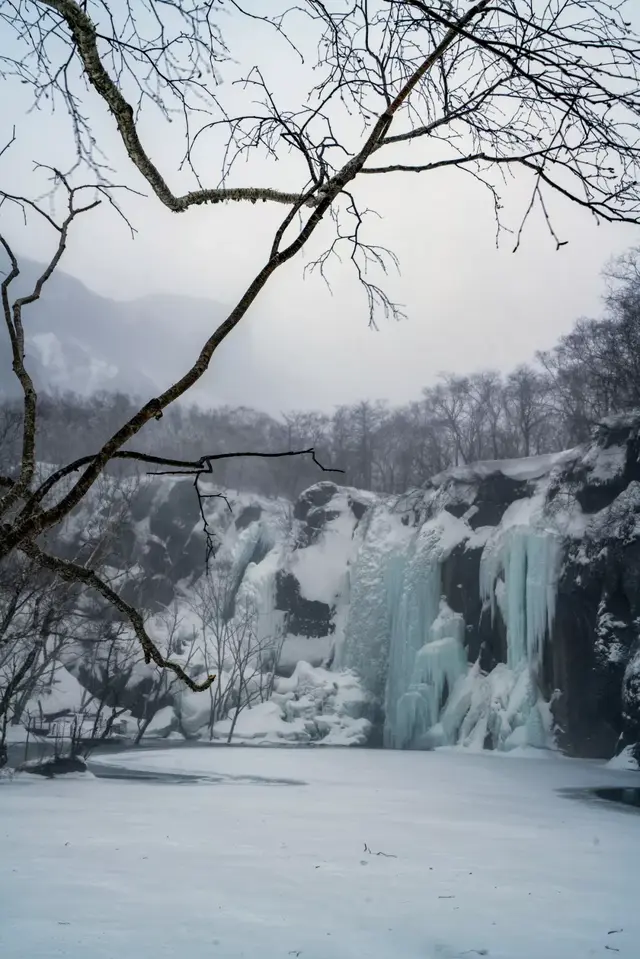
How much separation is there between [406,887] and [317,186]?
4657mm

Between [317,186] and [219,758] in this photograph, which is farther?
[219,758]

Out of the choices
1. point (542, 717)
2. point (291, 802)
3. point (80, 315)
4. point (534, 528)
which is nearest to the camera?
point (291, 802)

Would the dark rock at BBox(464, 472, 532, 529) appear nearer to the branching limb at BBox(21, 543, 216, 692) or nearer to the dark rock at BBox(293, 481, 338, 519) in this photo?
the dark rock at BBox(293, 481, 338, 519)

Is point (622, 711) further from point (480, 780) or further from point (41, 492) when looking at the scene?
point (41, 492)

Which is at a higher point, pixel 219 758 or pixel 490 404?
pixel 490 404

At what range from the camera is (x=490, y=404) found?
27969mm

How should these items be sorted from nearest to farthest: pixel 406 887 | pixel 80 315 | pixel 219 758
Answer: pixel 406 887 → pixel 219 758 → pixel 80 315

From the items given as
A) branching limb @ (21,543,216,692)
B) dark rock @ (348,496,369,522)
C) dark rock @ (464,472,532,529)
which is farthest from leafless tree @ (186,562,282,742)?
branching limb @ (21,543,216,692)

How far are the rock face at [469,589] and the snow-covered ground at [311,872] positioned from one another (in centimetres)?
604

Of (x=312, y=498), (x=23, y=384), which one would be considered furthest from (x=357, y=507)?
(x=23, y=384)

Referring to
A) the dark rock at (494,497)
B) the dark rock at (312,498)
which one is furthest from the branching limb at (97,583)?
the dark rock at (312,498)

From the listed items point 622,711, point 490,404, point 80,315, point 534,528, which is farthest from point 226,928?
point 80,315

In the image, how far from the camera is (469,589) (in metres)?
18.7

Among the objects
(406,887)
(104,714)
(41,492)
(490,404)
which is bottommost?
(104,714)
